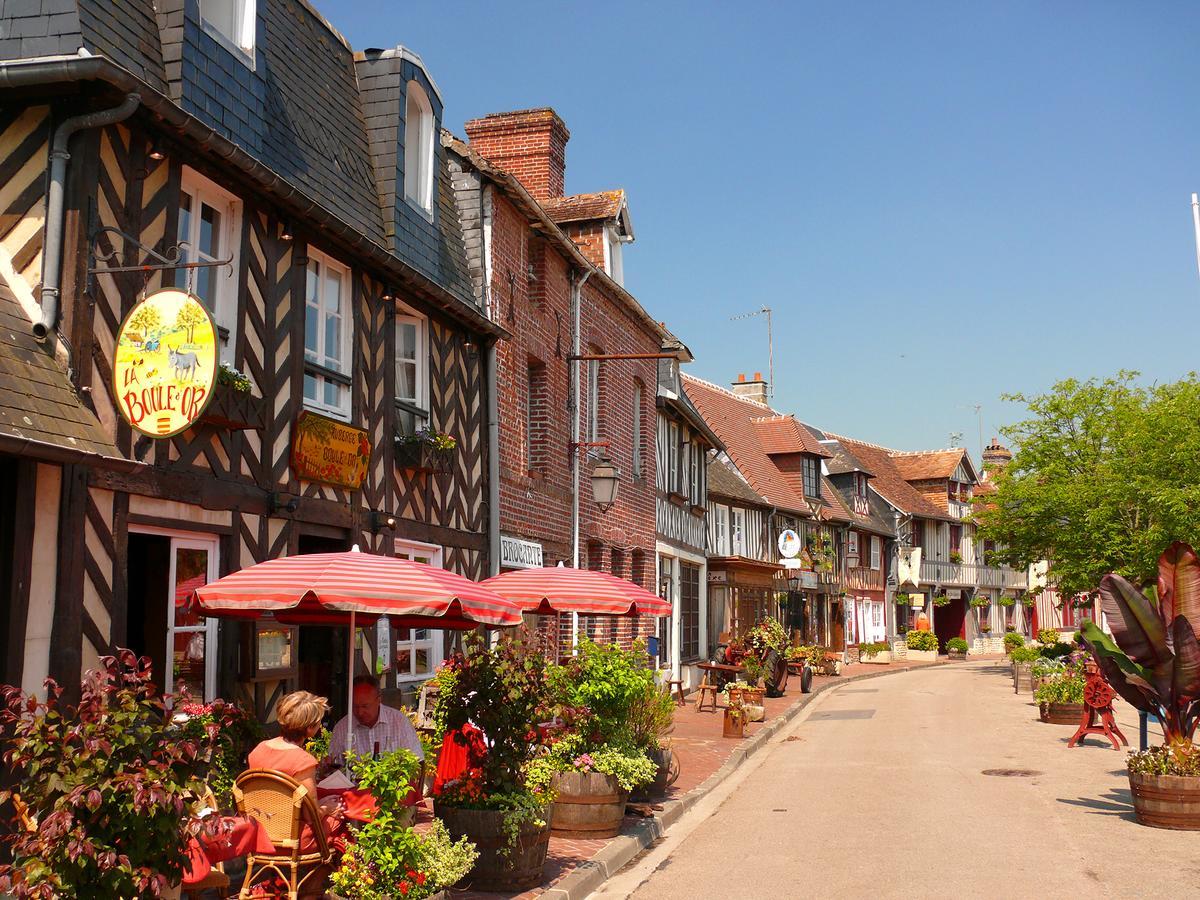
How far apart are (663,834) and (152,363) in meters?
5.74

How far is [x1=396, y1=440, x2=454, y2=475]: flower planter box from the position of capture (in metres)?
11.0

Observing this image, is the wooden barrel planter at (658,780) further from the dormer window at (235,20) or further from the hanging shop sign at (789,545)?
Answer: the hanging shop sign at (789,545)

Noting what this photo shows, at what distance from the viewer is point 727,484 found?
30219 mm

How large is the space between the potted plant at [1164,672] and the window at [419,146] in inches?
305

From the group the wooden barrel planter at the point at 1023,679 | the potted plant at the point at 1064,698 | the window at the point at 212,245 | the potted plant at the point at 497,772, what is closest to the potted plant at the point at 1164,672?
the potted plant at the point at 497,772

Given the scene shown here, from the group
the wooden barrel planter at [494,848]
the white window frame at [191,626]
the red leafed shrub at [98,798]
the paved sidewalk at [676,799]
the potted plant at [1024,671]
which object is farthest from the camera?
the potted plant at [1024,671]

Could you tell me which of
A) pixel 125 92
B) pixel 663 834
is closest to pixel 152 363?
pixel 125 92

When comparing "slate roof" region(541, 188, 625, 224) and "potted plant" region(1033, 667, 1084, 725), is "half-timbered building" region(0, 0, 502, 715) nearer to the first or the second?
"slate roof" region(541, 188, 625, 224)

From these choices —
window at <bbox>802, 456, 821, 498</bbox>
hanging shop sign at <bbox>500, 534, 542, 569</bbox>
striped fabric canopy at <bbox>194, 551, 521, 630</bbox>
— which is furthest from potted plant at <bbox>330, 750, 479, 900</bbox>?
window at <bbox>802, 456, 821, 498</bbox>

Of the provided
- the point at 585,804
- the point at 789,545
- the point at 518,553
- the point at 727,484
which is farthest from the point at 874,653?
the point at 585,804

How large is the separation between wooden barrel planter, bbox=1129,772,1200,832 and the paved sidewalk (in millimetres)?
3955

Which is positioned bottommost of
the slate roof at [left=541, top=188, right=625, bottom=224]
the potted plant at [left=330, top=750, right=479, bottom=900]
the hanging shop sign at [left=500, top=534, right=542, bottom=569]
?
the potted plant at [left=330, top=750, right=479, bottom=900]

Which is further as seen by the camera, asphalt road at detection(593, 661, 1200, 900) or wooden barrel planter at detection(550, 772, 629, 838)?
wooden barrel planter at detection(550, 772, 629, 838)

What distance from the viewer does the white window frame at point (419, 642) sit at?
37.1 ft
